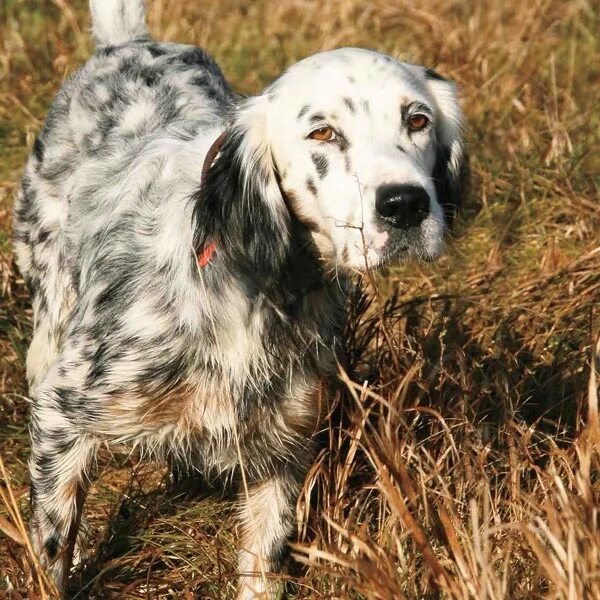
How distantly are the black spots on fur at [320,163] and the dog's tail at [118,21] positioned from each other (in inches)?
66.2

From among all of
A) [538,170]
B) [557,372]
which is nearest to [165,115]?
[557,372]

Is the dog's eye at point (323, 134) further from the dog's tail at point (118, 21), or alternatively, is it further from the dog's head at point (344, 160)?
the dog's tail at point (118, 21)

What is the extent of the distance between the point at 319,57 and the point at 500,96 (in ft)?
9.47

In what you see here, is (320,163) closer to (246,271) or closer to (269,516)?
(246,271)

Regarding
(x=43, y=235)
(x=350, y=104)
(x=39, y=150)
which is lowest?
(x=43, y=235)

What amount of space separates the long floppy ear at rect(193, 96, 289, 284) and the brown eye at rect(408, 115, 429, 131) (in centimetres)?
36

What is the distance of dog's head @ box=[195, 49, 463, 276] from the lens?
3.01m

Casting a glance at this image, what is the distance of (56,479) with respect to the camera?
11.5ft

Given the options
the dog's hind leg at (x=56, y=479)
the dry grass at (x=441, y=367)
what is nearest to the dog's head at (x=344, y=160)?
the dry grass at (x=441, y=367)

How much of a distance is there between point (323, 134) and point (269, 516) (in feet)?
3.82

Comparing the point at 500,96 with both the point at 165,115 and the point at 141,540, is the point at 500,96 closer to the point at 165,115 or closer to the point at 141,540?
the point at 165,115

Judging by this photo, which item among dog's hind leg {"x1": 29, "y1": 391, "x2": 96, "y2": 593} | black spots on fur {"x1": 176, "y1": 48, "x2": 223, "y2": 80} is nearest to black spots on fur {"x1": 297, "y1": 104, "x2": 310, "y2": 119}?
dog's hind leg {"x1": 29, "y1": 391, "x2": 96, "y2": 593}

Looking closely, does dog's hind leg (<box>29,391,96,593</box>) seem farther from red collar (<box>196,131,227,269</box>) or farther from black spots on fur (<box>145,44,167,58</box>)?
black spots on fur (<box>145,44,167,58</box>)

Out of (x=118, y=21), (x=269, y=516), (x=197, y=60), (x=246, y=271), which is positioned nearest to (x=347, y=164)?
Result: (x=246, y=271)
